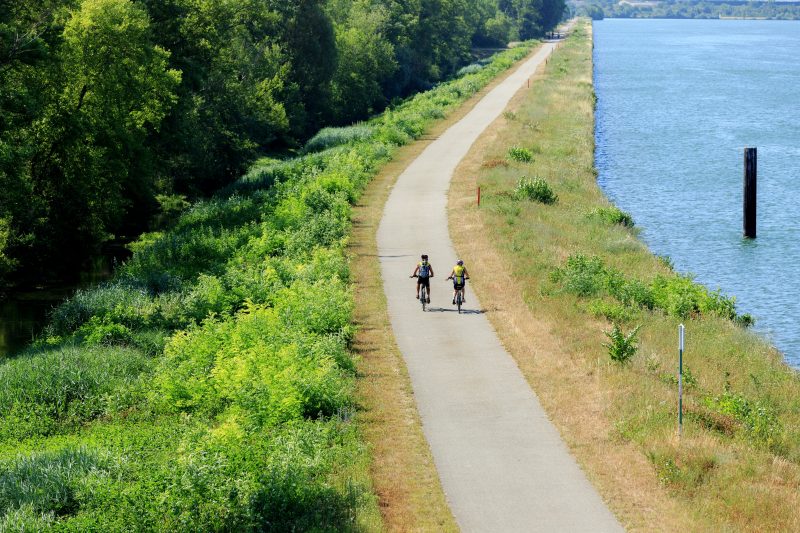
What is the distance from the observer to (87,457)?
51.3 feet

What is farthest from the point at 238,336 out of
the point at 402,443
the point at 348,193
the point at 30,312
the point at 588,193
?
the point at 588,193

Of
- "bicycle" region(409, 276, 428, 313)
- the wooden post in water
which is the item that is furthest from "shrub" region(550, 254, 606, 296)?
the wooden post in water

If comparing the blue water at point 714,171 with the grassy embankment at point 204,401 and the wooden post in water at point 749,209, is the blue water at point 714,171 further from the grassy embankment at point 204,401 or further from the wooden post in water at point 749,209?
the grassy embankment at point 204,401

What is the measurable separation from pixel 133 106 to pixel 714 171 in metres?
30.8

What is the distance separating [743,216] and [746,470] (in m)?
30.0

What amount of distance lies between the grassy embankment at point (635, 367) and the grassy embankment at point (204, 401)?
→ 3.42 meters

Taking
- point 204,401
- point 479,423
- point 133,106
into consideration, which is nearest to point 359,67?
point 133,106

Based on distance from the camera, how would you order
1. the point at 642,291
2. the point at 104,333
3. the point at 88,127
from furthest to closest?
the point at 88,127 → the point at 642,291 → the point at 104,333

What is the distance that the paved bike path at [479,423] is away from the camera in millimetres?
14703

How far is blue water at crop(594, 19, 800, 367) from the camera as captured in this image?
3659cm

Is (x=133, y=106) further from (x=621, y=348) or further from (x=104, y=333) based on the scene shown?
(x=621, y=348)

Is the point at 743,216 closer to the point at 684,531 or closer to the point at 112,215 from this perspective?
the point at 112,215

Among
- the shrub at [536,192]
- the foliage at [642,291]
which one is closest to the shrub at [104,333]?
the foliage at [642,291]

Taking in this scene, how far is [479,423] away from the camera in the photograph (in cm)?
1816
